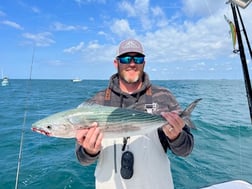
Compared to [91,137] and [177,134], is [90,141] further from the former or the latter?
[177,134]

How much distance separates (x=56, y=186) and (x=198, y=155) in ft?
15.6

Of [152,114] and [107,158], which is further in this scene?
[107,158]

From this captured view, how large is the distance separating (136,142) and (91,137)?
1.90 ft

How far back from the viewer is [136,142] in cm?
258

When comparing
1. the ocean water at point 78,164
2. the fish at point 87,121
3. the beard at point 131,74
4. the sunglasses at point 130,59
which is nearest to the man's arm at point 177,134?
the fish at point 87,121

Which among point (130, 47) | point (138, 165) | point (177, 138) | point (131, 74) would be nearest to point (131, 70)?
point (131, 74)

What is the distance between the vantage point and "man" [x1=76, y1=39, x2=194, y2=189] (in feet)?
7.95

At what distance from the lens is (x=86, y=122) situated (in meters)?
2.17

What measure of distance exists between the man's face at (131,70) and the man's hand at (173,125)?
580 millimetres

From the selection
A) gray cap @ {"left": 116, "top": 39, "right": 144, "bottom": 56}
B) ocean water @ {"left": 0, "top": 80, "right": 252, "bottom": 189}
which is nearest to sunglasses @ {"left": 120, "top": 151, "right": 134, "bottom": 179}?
gray cap @ {"left": 116, "top": 39, "right": 144, "bottom": 56}

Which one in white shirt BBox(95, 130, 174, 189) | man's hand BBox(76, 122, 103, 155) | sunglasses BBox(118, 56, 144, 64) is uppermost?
sunglasses BBox(118, 56, 144, 64)

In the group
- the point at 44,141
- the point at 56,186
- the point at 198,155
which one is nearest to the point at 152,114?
the point at 56,186

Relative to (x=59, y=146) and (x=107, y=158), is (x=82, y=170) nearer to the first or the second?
(x=59, y=146)

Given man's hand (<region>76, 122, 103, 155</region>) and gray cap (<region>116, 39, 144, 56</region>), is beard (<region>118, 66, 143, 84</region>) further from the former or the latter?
man's hand (<region>76, 122, 103, 155</region>)
